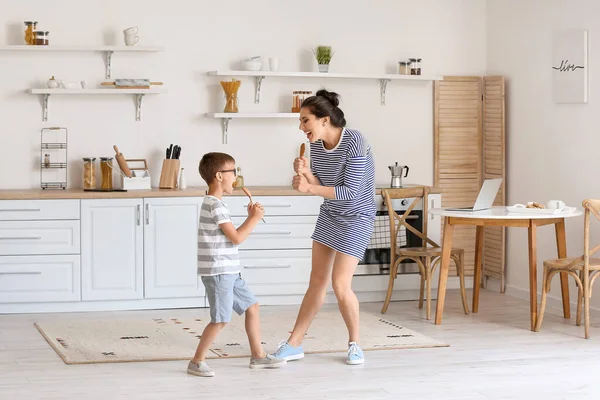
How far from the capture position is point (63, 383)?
15.0 ft

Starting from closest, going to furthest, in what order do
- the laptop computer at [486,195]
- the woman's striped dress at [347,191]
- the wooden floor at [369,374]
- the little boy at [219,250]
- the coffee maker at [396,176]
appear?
the wooden floor at [369,374] → the little boy at [219,250] → the woman's striped dress at [347,191] → the laptop computer at [486,195] → the coffee maker at [396,176]

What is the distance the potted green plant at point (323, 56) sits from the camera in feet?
23.4

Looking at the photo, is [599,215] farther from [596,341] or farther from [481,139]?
[481,139]

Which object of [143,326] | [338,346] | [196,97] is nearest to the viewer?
[338,346]

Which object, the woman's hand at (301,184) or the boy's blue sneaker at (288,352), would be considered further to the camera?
the boy's blue sneaker at (288,352)

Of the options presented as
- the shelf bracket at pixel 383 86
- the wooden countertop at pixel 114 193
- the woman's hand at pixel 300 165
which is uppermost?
the shelf bracket at pixel 383 86

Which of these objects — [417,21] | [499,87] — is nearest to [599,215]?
[499,87]

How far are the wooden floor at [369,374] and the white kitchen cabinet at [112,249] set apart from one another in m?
0.75

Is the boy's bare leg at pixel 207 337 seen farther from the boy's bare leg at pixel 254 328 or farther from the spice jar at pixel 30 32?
the spice jar at pixel 30 32

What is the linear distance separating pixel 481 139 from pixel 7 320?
366cm

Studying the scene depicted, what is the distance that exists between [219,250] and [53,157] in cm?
268

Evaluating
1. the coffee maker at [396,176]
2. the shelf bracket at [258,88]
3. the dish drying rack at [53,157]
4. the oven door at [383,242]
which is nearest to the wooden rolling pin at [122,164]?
the dish drying rack at [53,157]

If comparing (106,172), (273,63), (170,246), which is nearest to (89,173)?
(106,172)

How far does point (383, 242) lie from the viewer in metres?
6.88
